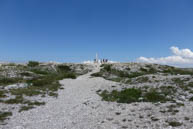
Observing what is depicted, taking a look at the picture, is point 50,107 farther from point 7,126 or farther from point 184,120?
point 184,120

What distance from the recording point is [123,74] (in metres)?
48.2

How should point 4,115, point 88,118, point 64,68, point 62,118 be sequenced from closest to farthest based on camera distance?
point 88,118, point 62,118, point 4,115, point 64,68

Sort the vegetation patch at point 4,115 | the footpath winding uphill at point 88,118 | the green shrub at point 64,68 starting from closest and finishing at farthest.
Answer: the footpath winding uphill at point 88,118
the vegetation patch at point 4,115
the green shrub at point 64,68

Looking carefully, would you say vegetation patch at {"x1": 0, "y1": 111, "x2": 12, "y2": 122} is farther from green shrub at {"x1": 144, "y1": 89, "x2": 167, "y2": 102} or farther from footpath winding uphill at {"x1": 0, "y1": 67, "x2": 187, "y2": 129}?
green shrub at {"x1": 144, "y1": 89, "x2": 167, "y2": 102}

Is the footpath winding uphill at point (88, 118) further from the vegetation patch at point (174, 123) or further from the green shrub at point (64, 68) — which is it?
the green shrub at point (64, 68)

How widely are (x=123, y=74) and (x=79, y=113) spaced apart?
35880mm

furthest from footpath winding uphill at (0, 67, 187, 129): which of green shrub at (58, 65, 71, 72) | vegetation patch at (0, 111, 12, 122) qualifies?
green shrub at (58, 65, 71, 72)

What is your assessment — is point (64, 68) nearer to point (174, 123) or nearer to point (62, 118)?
point (62, 118)

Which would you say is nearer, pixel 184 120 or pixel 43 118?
pixel 184 120

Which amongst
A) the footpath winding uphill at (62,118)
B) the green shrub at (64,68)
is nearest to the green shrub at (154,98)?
the footpath winding uphill at (62,118)

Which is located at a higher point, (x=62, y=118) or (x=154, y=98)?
(x=154, y=98)

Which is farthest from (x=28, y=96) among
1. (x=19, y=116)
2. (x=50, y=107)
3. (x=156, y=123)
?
(x=156, y=123)

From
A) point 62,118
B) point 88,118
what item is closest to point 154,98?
point 88,118

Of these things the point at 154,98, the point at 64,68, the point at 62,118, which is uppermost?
the point at 64,68
